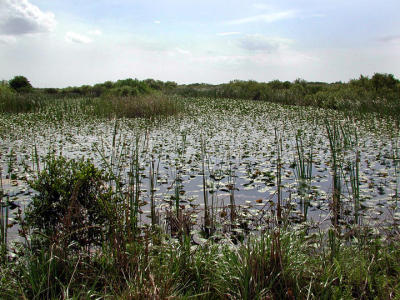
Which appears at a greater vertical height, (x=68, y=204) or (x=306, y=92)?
(x=306, y=92)

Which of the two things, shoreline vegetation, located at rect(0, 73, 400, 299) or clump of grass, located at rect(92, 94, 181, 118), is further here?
clump of grass, located at rect(92, 94, 181, 118)

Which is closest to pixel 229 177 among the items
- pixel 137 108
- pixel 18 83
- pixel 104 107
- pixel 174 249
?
pixel 174 249

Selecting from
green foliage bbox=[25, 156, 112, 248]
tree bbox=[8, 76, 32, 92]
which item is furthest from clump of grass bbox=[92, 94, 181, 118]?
tree bbox=[8, 76, 32, 92]

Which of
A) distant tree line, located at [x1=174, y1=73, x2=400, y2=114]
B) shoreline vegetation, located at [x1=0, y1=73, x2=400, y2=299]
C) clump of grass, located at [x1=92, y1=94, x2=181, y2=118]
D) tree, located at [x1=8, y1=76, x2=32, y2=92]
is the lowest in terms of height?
shoreline vegetation, located at [x1=0, y1=73, x2=400, y2=299]

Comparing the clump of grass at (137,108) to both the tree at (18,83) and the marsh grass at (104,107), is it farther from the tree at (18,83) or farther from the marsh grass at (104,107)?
the tree at (18,83)

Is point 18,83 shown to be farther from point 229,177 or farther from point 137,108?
point 229,177

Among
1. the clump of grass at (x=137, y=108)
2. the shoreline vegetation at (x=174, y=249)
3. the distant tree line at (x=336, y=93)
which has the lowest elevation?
the shoreline vegetation at (x=174, y=249)

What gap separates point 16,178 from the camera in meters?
5.87

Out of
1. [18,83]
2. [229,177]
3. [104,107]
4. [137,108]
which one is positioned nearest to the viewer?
[229,177]

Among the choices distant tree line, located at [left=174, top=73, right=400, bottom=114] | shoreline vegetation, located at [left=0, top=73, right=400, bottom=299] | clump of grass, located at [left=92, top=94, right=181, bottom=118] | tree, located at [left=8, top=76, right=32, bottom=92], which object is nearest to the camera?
shoreline vegetation, located at [left=0, top=73, right=400, bottom=299]

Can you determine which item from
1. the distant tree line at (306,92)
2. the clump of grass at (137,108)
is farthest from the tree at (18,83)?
the clump of grass at (137,108)

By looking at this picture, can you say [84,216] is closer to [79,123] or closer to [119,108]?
[79,123]

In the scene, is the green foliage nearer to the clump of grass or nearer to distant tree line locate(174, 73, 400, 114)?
the clump of grass

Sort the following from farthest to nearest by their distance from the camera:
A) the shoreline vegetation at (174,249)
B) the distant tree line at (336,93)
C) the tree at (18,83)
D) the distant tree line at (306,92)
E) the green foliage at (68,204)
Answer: the tree at (18,83) < the distant tree line at (306,92) < the distant tree line at (336,93) < the green foliage at (68,204) < the shoreline vegetation at (174,249)
